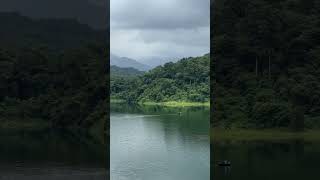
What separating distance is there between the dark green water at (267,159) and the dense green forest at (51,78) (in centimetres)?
595

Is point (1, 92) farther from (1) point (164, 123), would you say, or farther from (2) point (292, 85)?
(2) point (292, 85)

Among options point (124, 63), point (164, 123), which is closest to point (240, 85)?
point (164, 123)

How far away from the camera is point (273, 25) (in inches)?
995

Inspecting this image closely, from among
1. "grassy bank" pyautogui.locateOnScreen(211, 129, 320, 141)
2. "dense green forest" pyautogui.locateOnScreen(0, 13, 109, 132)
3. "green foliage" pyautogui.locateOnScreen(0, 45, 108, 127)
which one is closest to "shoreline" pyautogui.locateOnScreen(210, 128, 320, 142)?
"grassy bank" pyautogui.locateOnScreen(211, 129, 320, 141)

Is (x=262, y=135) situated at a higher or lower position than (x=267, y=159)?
higher

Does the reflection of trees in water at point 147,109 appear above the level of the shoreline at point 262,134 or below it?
above

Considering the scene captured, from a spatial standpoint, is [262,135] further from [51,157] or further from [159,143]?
[51,157]

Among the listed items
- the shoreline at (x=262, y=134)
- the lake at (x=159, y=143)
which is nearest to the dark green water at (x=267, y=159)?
the shoreline at (x=262, y=134)

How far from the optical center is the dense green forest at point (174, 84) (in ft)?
110

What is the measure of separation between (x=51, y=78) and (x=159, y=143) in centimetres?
559

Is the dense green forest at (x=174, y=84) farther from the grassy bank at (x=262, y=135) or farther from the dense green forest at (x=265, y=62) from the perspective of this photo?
the grassy bank at (x=262, y=135)

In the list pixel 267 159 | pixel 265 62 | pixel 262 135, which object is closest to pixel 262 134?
pixel 262 135

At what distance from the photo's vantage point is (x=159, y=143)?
75.0 ft

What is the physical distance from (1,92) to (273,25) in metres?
11.8
